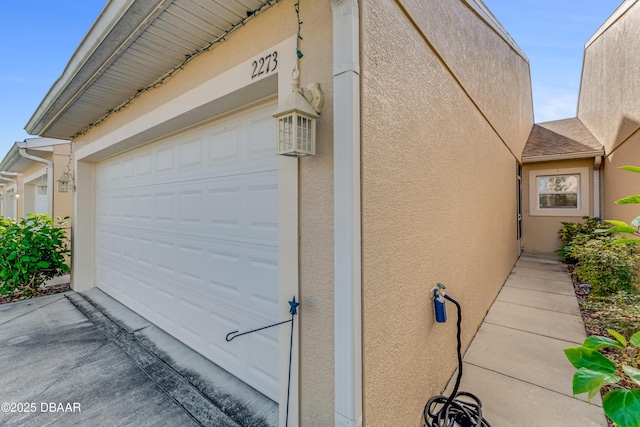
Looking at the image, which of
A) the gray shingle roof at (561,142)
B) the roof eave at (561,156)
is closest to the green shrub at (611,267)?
the roof eave at (561,156)

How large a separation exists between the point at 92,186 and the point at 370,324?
6026 millimetres

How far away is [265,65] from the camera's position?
1.96 m

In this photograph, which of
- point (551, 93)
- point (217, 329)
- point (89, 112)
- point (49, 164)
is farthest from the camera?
point (551, 93)

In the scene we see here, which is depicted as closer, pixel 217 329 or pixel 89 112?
pixel 217 329

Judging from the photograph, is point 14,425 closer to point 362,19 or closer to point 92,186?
point 362,19

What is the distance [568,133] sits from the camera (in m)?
8.74

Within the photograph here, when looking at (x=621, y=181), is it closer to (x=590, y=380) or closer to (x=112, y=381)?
(x=590, y=380)

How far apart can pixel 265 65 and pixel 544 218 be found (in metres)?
9.52

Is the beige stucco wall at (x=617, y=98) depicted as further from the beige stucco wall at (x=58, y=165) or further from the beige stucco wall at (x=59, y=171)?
the beige stucco wall at (x=58, y=165)

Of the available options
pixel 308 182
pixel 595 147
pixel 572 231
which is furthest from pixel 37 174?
pixel 595 147

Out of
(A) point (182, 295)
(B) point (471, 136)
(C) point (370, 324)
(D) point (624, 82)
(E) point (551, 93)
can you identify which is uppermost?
(E) point (551, 93)

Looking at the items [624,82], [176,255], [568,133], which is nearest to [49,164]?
[176,255]

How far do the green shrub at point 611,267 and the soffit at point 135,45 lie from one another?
230 inches

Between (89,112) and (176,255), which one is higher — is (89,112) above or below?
above
